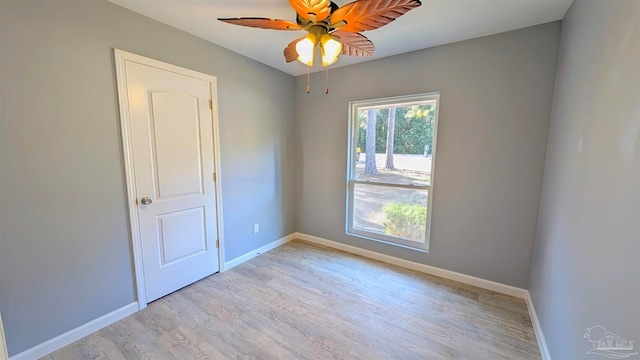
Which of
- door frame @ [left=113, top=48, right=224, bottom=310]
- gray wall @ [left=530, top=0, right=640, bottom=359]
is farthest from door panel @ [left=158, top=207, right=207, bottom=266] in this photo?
gray wall @ [left=530, top=0, right=640, bottom=359]

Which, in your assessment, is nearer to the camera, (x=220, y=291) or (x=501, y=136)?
(x=501, y=136)

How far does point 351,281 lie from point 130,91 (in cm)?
266

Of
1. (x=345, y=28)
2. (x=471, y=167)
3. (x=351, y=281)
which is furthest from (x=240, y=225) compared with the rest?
(x=471, y=167)

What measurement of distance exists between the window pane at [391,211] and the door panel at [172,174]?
1.83m

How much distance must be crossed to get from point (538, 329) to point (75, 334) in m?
3.42

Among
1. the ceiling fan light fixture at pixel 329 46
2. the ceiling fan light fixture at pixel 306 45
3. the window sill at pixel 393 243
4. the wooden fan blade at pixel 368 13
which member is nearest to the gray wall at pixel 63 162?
the ceiling fan light fixture at pixel 306 45

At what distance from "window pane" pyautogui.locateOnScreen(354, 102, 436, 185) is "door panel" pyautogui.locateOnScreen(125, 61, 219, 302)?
1.81 meters

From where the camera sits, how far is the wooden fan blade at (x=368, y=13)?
1252 mm

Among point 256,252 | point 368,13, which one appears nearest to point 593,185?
point 368,13

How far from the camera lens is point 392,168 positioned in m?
2.90

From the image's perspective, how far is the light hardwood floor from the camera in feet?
5.50

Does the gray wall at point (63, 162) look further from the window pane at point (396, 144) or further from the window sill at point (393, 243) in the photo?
the window sill at point (393, 243)

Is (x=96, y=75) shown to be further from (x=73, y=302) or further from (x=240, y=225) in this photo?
(x=240, y=225)

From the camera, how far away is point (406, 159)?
2.78m
